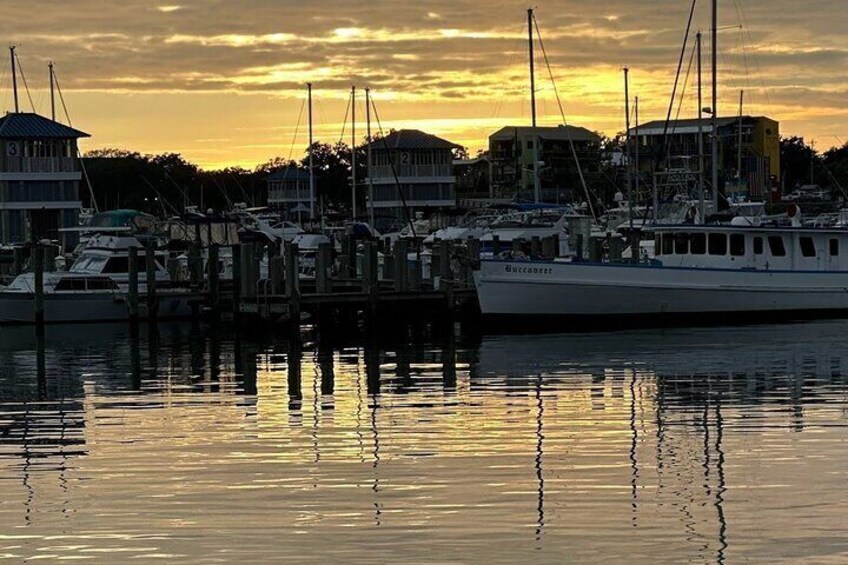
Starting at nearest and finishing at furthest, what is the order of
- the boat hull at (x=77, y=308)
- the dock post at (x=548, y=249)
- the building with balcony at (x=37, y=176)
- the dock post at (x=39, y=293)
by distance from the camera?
the dock post at (x=39, y=293) → the boat hull at (x=77, y=308) → the dock post at (x=548, y=249) → the building with balcony at (x=37, y=176)

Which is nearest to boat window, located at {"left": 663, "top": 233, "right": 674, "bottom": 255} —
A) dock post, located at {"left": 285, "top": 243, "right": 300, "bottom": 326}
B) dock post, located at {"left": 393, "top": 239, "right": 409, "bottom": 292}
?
dock post, located at {"left": 393, "top": 239, "right": 409, "bottom": 292}

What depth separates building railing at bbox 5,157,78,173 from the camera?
7575cm

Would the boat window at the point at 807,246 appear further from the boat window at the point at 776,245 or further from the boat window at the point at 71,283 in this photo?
the boat window at the point at 71,283

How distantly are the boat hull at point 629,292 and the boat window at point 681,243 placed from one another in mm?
778

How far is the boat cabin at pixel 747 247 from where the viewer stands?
4284cm

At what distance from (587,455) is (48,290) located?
29.2 metres

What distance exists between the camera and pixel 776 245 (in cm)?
4319

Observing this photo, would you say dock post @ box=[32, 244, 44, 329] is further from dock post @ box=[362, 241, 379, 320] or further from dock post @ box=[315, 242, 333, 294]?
dock post @ box=[362, 241, 379, 320]

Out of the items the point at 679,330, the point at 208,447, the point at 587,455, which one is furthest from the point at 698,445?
the point at 679,330

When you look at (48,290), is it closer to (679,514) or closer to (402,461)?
(402,461)

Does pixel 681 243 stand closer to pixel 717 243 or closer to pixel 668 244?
pixel 668 244

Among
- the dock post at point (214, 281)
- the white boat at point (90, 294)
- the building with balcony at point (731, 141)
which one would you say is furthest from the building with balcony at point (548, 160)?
the dock post at point (214, 281)

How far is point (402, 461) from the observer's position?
2050cm

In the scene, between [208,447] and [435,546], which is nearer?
[435,546]
